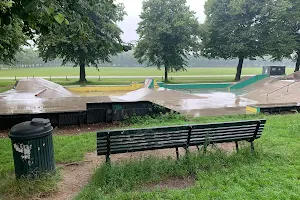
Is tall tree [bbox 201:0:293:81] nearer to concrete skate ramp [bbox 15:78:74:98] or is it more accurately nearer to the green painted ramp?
the green painted ramp

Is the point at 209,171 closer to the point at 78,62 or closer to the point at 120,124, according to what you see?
the point at 120,124

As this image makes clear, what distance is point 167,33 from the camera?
29.7m

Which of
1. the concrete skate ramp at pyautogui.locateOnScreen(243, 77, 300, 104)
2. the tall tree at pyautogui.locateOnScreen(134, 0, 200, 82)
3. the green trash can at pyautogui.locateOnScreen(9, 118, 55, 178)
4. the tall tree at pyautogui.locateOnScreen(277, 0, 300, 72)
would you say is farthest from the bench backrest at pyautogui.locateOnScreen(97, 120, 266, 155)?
the tall tree at pyautogui.locateOnScreen(277, 0, 300, 72)

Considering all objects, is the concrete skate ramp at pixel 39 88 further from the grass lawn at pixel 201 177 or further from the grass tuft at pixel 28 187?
the grass tuft at pixel 28 187

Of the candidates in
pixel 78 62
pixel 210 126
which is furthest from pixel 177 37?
pixel 210 126

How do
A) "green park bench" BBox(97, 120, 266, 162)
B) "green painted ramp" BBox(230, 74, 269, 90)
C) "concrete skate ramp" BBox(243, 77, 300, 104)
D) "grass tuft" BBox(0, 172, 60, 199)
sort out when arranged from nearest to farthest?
1. "grass tuft" BBox(0, 172, 60, 199)
2. "green park bench" BBox(97, 120, 266, 162)
3. "concrete skate ramp" BBox(243, 77, 300, 104)
4. "green painted ramp" BBox(230, 74, 269, 90)

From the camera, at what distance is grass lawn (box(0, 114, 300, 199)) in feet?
11.6

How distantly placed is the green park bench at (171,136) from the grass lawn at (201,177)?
0.27 metres

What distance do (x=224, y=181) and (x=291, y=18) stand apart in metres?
31.2

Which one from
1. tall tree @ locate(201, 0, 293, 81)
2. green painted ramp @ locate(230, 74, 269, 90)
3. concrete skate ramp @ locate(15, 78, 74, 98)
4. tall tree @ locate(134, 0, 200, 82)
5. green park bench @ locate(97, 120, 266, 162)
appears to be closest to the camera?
green park bench @ locate(97, 120, 266, 162)

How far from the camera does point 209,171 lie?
425 centimetres

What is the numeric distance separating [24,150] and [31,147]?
105mm

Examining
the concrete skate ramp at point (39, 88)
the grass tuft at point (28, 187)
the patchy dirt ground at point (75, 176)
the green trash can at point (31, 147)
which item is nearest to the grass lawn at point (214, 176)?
the patchy dirt ground at point (75, 176)

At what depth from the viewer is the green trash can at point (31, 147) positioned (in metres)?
3.81
